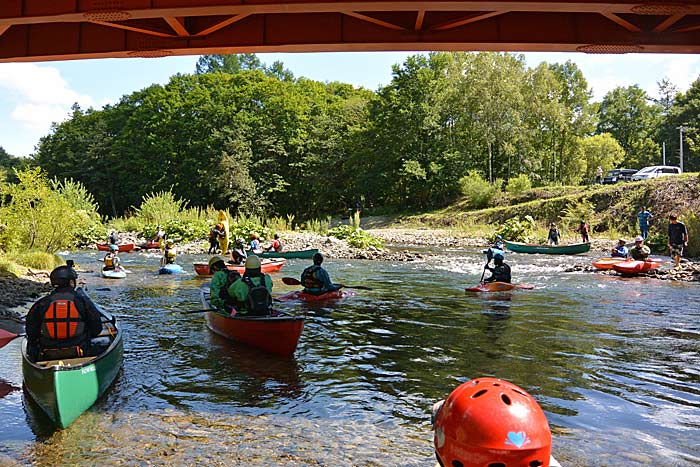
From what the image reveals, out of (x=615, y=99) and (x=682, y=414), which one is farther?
(x=615, y=99)

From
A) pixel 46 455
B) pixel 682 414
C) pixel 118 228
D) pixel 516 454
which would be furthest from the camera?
pixel 118 228

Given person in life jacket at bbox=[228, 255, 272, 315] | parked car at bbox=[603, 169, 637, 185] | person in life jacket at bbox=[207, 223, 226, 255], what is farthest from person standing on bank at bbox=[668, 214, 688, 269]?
parked car at bbox=[603, 169, 637, 185]

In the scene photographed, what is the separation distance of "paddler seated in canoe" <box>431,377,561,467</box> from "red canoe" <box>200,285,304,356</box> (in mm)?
6452

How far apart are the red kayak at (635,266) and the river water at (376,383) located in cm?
345

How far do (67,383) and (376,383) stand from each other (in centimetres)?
374

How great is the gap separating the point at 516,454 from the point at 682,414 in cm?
533

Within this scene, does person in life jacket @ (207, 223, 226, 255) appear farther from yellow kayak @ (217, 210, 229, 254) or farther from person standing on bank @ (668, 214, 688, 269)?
person standing on bank @ (668, 214, 688, 269)

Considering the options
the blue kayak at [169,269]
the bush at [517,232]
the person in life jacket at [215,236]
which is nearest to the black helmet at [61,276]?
the blue kayak at [169,269]

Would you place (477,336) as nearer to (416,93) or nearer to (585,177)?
(416,93)

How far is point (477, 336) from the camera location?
35.8ft

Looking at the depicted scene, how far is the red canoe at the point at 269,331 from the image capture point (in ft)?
29.6

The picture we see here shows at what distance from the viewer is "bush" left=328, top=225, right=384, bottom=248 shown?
29.0 metres

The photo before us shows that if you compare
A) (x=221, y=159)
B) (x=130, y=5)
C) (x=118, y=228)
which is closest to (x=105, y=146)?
(x=221, y=159)

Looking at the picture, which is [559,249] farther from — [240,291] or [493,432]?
[493,432]
